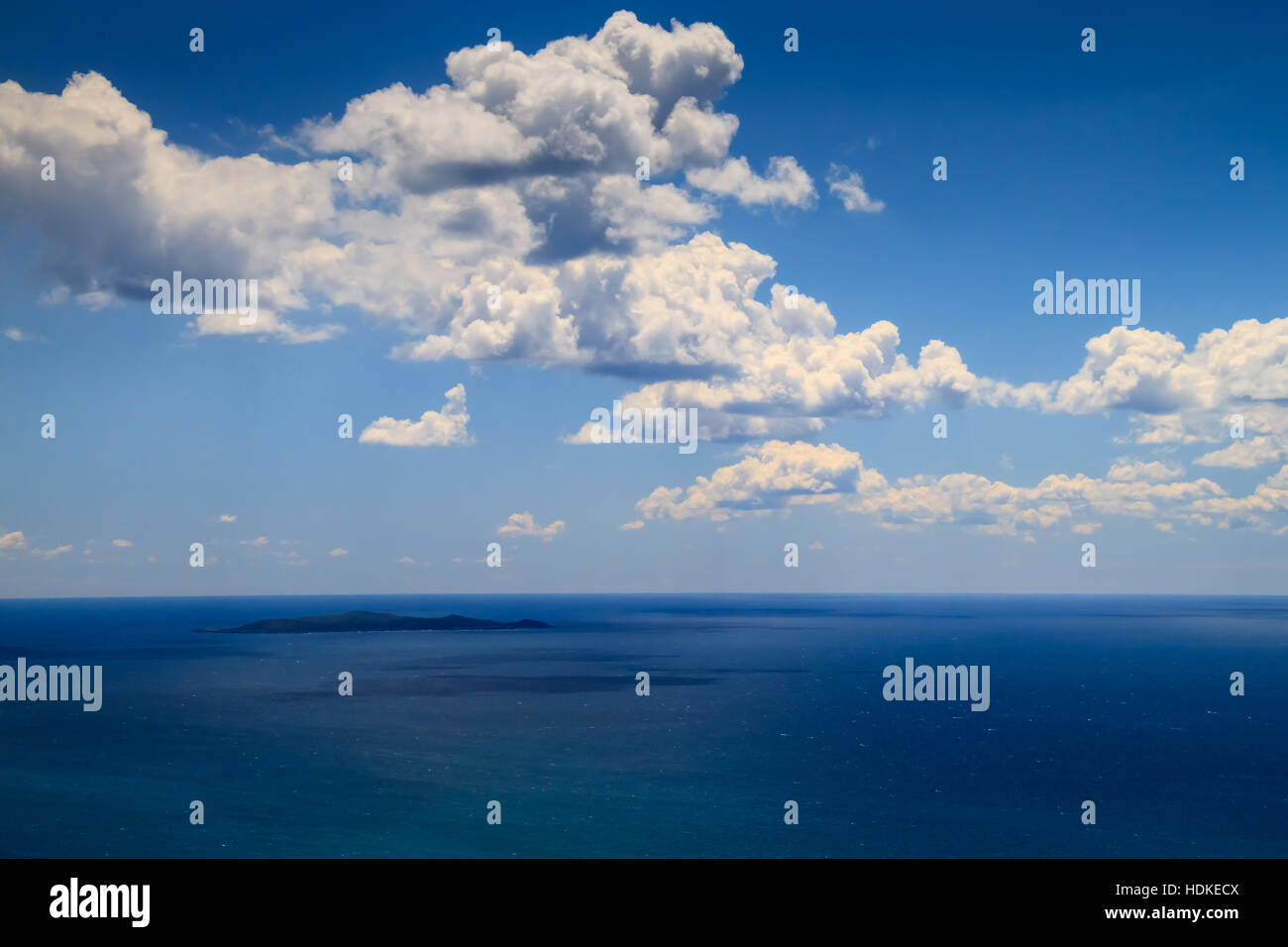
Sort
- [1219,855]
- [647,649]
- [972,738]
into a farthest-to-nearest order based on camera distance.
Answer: [647,649], [972,738], [1219,855]

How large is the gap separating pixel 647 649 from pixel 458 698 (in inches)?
3335
